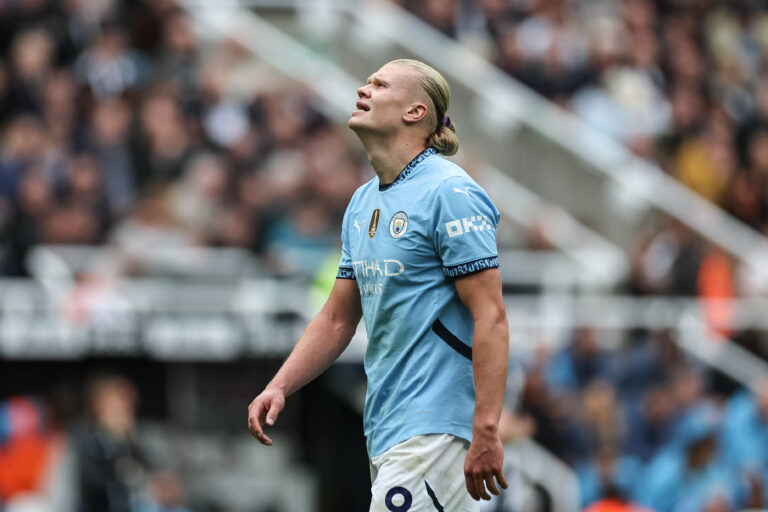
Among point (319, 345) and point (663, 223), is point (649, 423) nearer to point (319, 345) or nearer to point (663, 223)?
point (663, 223)

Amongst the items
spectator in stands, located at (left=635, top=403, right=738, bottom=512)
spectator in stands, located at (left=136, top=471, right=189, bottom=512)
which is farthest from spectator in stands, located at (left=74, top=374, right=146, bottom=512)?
spectator in stands, located at (left=635, top=403, right=738, bottom=512)

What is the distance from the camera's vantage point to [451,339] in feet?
16.1

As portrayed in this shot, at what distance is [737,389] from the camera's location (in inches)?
568

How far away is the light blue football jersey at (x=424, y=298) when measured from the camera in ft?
15.8

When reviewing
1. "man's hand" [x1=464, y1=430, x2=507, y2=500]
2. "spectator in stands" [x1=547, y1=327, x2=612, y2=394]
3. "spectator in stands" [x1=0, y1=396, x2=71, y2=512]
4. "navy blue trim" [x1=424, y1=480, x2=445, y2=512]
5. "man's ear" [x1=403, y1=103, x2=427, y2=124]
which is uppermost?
"man's ear" [x1=403, y1=103, x2=427, y2=124]

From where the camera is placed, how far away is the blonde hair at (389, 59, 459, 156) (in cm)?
509

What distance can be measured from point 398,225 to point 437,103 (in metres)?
0.51

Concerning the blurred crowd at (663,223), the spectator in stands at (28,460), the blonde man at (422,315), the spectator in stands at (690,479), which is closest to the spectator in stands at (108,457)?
the spectator in stands at (28,460)

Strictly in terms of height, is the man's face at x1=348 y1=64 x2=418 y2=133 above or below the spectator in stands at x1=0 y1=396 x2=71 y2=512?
above

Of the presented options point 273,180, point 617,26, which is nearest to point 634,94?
point 617,26

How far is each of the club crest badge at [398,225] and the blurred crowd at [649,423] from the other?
22.0 ft

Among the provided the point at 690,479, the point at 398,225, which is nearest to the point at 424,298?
the point at 398,225

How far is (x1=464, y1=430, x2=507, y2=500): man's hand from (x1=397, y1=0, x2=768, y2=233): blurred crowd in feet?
41.6

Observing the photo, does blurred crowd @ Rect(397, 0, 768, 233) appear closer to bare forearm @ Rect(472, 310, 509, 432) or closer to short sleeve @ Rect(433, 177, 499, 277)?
short sleeve @ Rect(433, 177, 499, 277)
